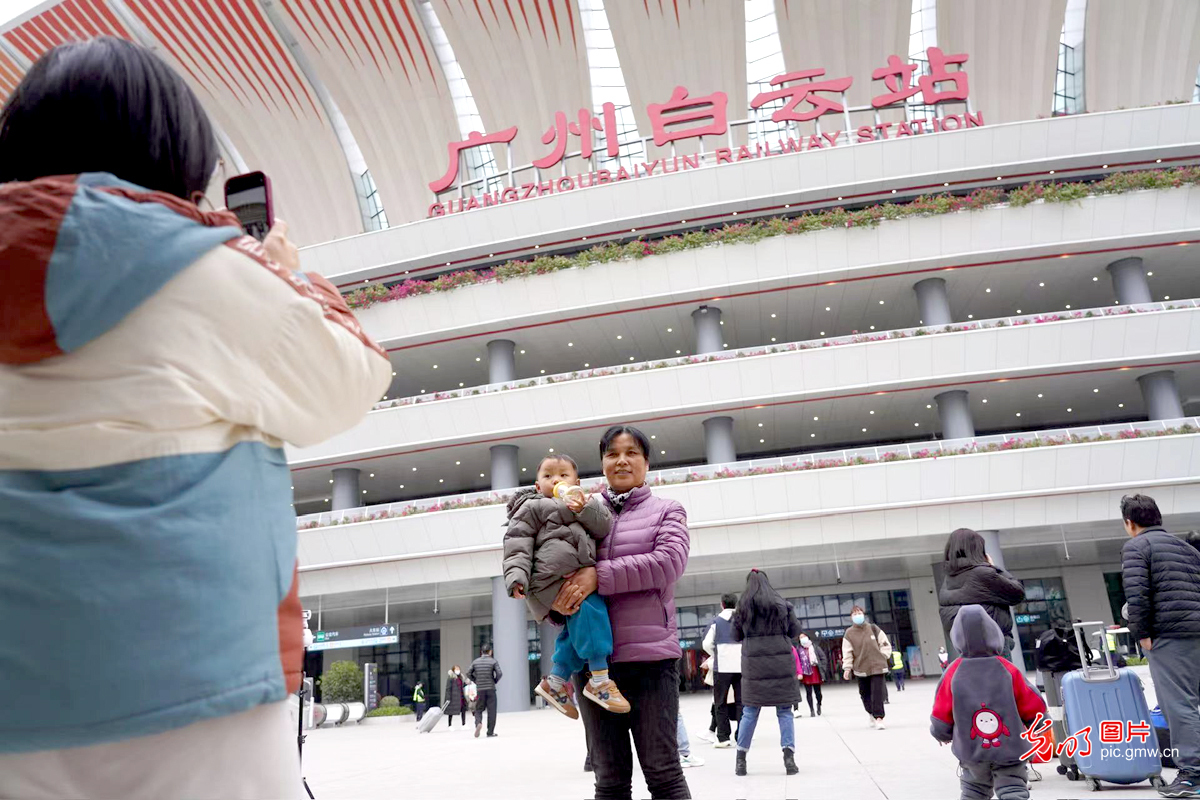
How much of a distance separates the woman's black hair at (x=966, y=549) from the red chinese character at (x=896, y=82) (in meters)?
26.5

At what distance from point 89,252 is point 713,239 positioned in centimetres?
2583

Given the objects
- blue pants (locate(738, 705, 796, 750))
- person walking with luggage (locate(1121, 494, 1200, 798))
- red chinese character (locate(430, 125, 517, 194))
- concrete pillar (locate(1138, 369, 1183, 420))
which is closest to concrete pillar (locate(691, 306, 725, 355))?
red chinese character (locate(430, 125, 517, 194))

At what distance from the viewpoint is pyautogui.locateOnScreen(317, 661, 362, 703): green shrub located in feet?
89.7

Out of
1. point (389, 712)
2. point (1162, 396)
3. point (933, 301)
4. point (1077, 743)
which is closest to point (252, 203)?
point (1077, 743)

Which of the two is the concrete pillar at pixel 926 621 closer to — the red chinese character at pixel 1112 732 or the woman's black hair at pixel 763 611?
the woman's black hair at pixel 763 611

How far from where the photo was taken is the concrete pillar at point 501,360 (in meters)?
27.4

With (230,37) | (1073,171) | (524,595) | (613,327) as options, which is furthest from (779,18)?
(524,595)

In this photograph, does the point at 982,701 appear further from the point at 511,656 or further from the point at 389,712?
the point at 389,712

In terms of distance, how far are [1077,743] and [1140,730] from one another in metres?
0.41

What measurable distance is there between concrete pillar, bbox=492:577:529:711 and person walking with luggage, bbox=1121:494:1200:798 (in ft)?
65.7

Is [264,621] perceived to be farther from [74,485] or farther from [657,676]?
[657,676]

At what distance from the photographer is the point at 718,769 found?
7.74 metres

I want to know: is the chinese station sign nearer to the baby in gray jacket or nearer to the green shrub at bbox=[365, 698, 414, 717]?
the green shrub at bbox=[365, 698, 414, 717]

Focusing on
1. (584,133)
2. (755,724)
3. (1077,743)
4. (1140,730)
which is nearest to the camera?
(1140,730)
